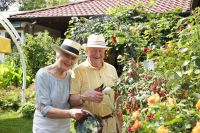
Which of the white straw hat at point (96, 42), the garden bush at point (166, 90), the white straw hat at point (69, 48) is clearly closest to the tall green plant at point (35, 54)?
the white straw hat at point (96, 42)

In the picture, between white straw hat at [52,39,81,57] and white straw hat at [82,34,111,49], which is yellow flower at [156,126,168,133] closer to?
white straw hat at [52,39,81,57]

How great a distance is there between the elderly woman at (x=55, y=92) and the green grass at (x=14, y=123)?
3.75 metres

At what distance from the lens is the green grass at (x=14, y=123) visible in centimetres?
704

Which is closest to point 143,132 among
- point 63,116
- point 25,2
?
point 63,116

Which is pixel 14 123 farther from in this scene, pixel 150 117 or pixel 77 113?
pixel 150 117

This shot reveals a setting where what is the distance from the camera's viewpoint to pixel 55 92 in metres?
2.75

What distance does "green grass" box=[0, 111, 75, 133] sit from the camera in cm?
704

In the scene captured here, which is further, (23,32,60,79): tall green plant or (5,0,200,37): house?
(5,0,200,37): house

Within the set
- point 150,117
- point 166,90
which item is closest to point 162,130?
point 150,117

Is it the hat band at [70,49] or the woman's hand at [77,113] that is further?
the hat band at [70,49]

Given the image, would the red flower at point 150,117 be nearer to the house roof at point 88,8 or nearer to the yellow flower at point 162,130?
the yellow flower at point 162,130

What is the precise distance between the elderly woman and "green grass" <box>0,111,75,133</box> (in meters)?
3.75

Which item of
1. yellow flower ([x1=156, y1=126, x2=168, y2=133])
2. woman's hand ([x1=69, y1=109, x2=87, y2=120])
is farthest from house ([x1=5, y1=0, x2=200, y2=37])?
yellow flower ([x1=156, y1=126, x2=168, y2=133])

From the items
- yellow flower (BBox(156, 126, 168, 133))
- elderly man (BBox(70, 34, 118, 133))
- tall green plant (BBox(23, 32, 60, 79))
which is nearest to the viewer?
yellow flower (BBox(156, 126, 168, 133))
